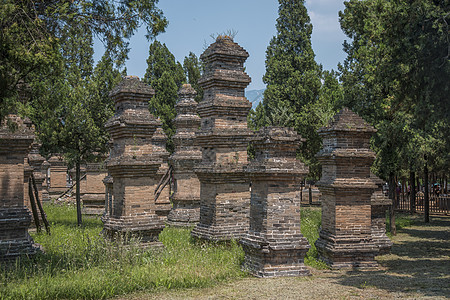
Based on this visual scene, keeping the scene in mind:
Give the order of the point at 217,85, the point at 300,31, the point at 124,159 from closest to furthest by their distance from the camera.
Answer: the point at 124,159, the point at 217,85, the point at 300,31

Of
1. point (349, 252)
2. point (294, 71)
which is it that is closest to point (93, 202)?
point (294, 71)

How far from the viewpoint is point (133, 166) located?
11.8m

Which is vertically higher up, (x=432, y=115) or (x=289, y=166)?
(x=432, y=115)

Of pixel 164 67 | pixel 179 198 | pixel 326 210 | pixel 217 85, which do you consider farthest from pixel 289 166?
pixel 164 67

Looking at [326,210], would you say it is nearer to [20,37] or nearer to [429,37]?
[429,37]

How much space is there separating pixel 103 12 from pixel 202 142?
5144mm

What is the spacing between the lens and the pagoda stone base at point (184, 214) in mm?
18344

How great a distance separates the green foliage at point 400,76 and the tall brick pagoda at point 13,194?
1067 centimetres

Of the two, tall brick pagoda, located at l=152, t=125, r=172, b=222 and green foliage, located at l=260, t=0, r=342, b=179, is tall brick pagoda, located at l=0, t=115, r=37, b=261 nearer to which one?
tall brick pagoda, located at l=152, t=125, r=172, b=222

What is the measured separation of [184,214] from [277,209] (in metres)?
8.75

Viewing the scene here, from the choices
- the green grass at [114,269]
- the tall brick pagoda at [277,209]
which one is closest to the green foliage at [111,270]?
the green grass at [114,269]

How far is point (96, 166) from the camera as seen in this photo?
24484mm

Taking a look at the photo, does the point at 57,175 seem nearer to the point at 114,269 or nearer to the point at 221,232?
the point at 221,232

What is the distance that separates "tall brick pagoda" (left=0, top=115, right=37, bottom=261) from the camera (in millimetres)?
10438
